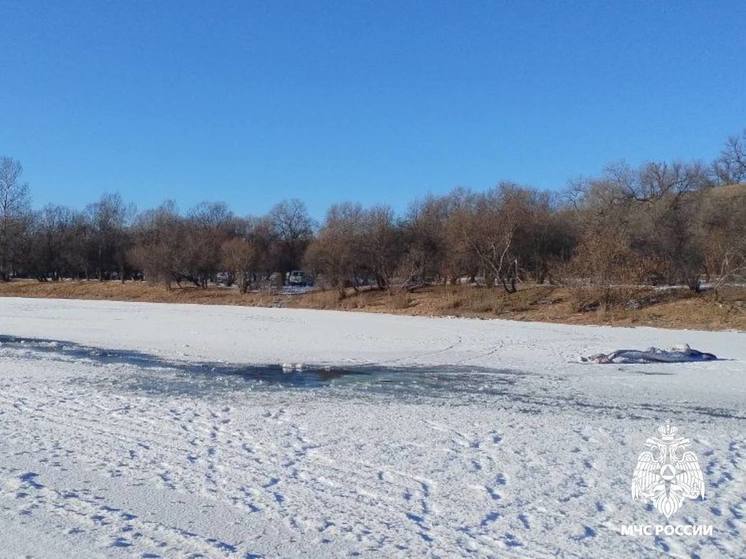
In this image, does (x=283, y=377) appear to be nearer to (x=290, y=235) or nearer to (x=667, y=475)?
(x=667, y=475)

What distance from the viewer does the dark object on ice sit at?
58.3 feet

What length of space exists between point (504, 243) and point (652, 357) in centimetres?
2917

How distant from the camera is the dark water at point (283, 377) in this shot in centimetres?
1366

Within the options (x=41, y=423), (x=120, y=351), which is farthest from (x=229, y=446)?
(x=120, y=351)

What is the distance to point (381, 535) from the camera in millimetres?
5637

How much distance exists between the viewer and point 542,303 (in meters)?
41.2

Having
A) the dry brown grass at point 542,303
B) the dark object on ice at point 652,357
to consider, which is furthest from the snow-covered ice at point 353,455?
the dry brown grass at point 542,303

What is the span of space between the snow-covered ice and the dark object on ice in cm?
68

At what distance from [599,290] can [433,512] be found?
33.1 metres

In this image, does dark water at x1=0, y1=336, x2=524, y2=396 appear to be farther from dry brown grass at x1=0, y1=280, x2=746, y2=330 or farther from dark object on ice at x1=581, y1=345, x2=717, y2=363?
dry brown grass at x1=0, y1=280, x2=746, y2=330

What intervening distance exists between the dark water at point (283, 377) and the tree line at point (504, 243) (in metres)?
23.7

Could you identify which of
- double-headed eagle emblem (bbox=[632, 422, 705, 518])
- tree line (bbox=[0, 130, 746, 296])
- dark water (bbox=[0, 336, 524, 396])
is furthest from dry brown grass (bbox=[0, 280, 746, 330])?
double-headed eagle emblem (bbox=[632, 422, 705, 518])

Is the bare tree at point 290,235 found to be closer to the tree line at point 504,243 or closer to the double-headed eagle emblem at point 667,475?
the tree line at point 504,243

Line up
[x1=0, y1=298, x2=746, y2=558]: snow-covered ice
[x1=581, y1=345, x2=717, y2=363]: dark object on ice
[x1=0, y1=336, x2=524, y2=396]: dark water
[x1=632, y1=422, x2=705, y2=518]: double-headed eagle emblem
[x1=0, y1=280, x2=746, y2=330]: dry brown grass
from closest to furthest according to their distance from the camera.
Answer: [x1=0, y1=298, x2=746, y2=558]: snow-covered ice
[x1=632, y1=422, x2=705, y2=518]: double-headed eagle emblem
[x1=0, y1=336, x2=524, y2=396]: dark water
[x1=581, y1=345, x2=717, y2=363]: dark object on ice
[x1=0, y1=280, x2=746, y2=330]: dry brown grass
